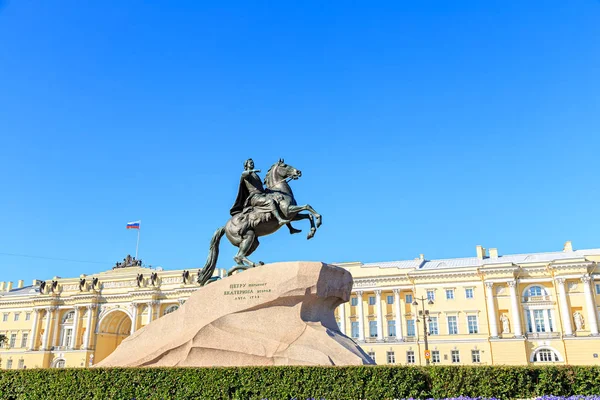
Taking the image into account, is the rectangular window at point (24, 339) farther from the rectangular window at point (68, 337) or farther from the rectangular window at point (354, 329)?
the rectangular window at point (354, 329)

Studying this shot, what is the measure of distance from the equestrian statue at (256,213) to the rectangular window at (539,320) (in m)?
53.0

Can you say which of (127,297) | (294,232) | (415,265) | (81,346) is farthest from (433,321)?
(294,232)

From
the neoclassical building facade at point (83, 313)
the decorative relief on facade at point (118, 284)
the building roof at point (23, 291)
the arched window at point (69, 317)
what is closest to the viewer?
the neoclassical building facade at point (83, 313)

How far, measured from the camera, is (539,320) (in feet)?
193

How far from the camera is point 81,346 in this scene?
7425cm

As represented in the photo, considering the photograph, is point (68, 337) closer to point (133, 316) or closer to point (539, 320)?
point (133, 316)

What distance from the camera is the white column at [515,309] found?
190 feet

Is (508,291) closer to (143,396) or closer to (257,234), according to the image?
(257,234)

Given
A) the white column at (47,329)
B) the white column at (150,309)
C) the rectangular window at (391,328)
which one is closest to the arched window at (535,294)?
the rectangular window at (391,328)

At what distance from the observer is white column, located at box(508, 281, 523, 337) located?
190 feet

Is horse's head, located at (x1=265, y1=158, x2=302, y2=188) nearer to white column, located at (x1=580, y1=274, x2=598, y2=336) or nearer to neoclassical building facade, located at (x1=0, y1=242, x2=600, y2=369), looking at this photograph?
neoclassical building facade, located at (x1=0, y1=242, x2=600, y2=369)

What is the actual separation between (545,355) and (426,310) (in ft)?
58.0

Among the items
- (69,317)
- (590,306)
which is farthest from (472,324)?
(69,317)

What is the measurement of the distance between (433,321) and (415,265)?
8721mm
